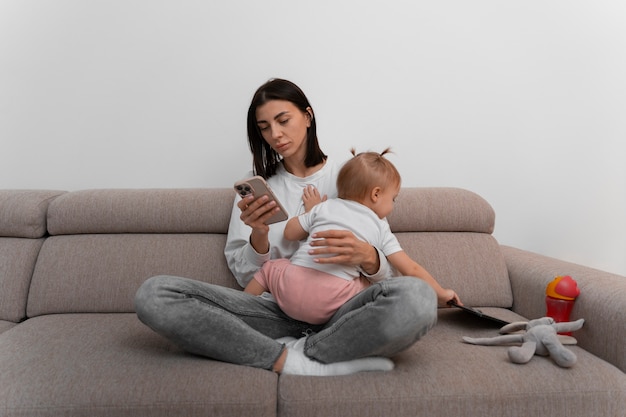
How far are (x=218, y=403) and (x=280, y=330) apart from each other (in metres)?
0.42

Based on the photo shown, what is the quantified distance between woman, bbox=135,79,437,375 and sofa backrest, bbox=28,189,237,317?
279mm

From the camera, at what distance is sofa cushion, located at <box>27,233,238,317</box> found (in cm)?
199

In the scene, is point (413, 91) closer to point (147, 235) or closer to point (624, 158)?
point (624, 158)

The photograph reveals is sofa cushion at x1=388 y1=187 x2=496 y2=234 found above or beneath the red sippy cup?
above

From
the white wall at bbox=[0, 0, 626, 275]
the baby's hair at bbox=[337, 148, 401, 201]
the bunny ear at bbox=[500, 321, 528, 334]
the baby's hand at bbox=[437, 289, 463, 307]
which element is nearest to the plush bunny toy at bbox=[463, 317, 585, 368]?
the bunny ear at bbox=[500, 321, 528, 334]

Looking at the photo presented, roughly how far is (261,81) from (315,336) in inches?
53.3

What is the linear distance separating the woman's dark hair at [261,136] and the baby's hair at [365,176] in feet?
1.10

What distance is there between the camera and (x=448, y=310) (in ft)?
6.38

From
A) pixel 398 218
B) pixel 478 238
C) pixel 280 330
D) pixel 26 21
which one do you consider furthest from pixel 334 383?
pixel 26 21

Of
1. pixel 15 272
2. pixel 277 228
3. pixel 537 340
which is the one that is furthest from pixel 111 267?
pixel 537 340

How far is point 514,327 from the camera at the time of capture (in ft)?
5.37

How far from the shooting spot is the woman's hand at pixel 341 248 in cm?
154

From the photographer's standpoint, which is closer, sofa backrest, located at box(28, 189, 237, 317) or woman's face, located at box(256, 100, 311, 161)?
woman's face, located at box(256, 100, 311, 161)

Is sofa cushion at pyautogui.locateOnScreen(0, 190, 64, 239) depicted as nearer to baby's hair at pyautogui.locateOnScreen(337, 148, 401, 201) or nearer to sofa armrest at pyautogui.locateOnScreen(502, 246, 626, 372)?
baby's hair at pyautogui.locateOnScreen(337, 148, 401, 201)
